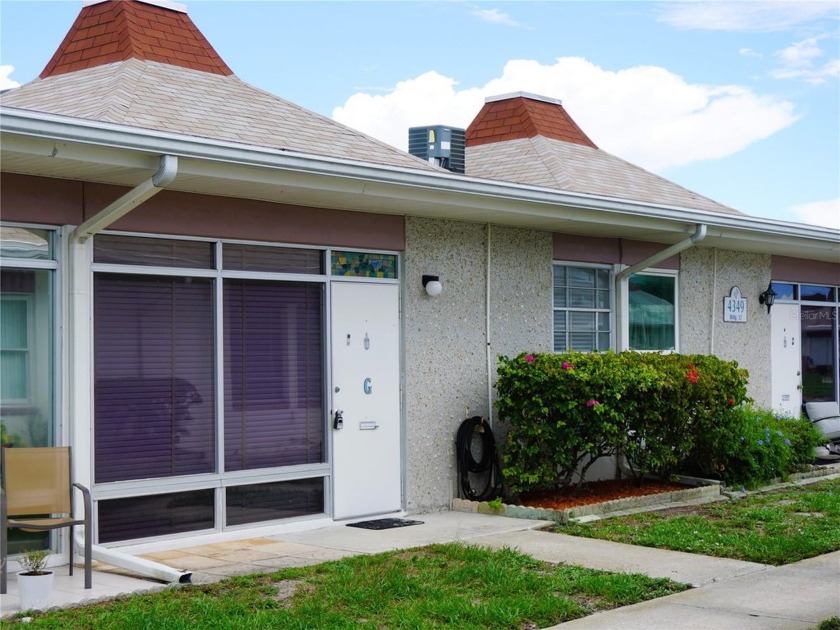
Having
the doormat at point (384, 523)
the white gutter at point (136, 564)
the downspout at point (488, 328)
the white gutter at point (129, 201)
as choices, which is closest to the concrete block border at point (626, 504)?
the doormat at point (384, 523)

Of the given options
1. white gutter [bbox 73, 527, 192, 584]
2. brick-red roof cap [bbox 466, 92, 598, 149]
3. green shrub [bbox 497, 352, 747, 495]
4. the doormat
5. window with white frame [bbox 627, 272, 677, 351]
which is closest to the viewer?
white gutter [bbox 73, 527, 192, 584]

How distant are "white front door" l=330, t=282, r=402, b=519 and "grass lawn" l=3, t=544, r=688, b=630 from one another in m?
1.94

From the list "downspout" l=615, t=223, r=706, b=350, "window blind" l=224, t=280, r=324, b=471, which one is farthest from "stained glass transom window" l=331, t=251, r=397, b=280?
"downspout" l=615, t=223, r=706, b=350

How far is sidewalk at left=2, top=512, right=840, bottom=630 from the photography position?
6363 mm

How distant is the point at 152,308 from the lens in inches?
339

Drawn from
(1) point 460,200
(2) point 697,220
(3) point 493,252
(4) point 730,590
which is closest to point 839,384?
(2) point 697,220

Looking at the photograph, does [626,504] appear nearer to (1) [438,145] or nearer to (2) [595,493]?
(2) [595,493]

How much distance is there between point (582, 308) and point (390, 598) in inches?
248

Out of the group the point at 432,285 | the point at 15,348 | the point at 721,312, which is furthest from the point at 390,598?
the point at 721,312

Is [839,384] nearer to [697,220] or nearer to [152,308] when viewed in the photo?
[697,220]

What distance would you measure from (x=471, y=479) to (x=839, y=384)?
850cm

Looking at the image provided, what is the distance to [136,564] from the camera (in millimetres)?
7477

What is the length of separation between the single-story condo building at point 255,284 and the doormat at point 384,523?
6.6 inches

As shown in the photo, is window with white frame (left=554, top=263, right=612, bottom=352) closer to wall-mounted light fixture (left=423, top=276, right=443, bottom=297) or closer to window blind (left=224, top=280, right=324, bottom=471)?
wall-mounted light fixture (left=423, top=276, right=443, bottom=297)
